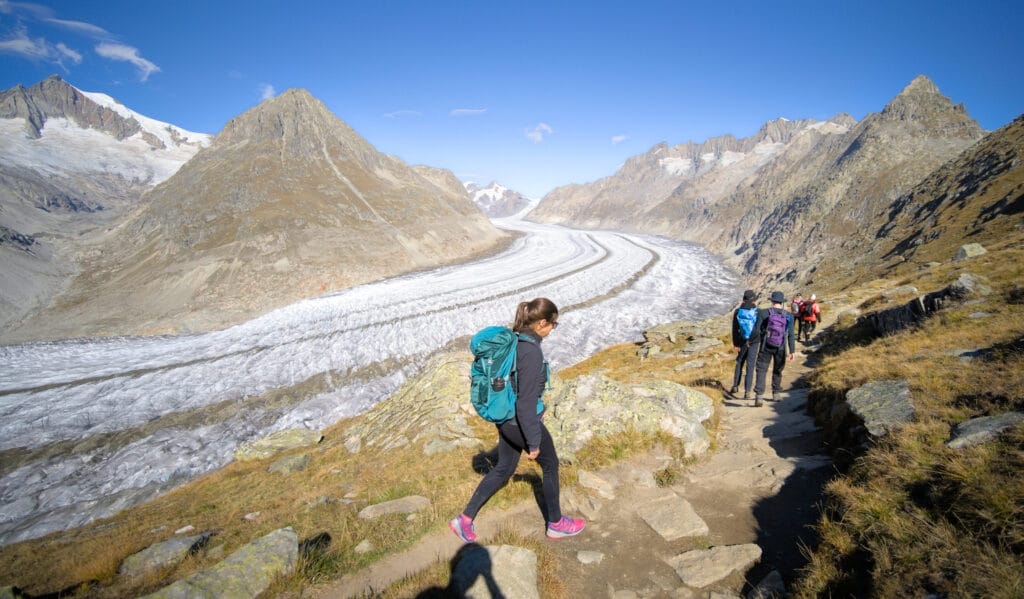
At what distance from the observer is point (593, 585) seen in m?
4.61

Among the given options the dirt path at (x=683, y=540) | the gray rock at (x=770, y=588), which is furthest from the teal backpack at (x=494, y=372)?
the gray rock at (x=770, y=588)

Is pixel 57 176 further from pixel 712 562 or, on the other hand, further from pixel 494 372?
pixel 712 562

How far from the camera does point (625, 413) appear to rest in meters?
8.30

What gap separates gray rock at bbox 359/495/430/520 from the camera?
21.3ft

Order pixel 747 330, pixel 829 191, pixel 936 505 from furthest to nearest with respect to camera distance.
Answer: pixel 829 191
pixel 747 330
pixel 936 505

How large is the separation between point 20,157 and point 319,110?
12397 cm

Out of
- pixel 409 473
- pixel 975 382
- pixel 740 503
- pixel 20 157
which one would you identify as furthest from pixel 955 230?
pixel 20 157

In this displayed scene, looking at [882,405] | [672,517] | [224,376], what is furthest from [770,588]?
[224,376]

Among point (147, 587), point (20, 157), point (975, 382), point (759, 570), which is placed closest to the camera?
point (759, 570)

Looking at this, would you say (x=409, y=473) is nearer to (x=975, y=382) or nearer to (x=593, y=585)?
(x=593, y=585)

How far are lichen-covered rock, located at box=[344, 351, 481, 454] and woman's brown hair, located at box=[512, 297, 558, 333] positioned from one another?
6.92 m

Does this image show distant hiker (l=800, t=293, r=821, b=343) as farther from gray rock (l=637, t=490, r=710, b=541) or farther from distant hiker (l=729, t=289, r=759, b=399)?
gray rock (l=637, t=490, r=710, b=541)

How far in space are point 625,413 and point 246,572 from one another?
6435 mm

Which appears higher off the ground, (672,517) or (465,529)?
(465,529)
